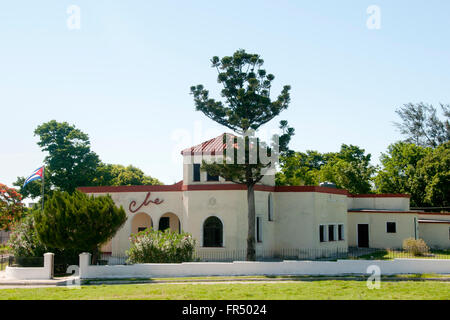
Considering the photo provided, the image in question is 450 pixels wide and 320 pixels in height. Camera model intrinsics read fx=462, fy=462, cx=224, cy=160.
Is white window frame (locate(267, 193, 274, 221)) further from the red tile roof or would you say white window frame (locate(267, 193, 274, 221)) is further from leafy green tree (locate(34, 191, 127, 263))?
leafy green tree (locate(34, 191, 127, 263))

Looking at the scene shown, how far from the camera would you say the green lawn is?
58.2 feet

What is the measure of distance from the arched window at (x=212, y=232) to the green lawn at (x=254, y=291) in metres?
8.75

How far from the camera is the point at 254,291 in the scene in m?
19.1

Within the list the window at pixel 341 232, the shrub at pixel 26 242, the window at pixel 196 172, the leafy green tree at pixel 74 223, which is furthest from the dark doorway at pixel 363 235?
the shrub at pixel 26 242

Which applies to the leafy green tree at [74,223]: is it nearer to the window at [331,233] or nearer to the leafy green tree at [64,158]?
the window at [331,233]

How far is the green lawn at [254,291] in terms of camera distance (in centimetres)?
1775

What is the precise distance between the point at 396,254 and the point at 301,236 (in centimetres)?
757

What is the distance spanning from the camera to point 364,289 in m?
19.4

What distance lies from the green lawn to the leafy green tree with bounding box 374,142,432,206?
114 ft

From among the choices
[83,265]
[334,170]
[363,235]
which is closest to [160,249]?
[83,265]
